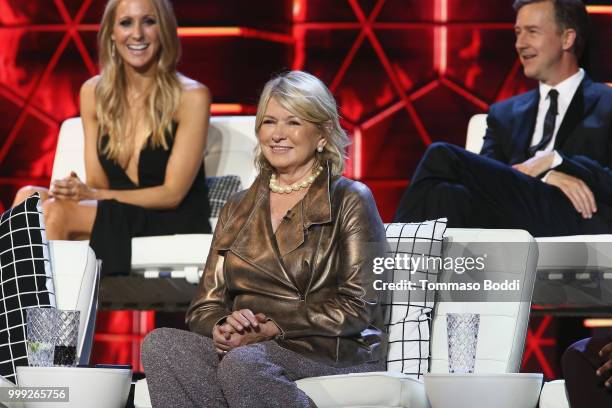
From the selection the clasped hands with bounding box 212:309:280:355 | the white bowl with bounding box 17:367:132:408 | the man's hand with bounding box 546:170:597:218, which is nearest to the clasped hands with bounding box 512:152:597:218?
the man's hand with bounding box 546:170:597:218

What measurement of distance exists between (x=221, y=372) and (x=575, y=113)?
7.81 ft

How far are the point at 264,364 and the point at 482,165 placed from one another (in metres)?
1.74

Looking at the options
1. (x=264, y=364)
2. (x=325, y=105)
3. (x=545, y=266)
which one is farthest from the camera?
(x=545, y=266)

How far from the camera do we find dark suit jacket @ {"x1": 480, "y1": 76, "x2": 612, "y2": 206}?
4379 millimetres

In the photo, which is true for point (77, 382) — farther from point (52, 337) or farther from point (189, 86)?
point (189, 86)

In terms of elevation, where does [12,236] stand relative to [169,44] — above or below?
below

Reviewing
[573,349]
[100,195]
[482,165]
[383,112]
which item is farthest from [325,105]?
[383,112]

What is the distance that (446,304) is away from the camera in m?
3.34

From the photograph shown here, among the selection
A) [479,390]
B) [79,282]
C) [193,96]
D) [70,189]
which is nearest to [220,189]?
[193,96]

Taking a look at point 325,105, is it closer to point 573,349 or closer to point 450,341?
point 450,341

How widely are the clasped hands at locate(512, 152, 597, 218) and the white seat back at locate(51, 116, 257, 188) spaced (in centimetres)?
114

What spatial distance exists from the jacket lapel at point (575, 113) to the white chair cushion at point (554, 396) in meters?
1.95

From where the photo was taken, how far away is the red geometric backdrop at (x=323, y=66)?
5430mm

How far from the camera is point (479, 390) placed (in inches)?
110
